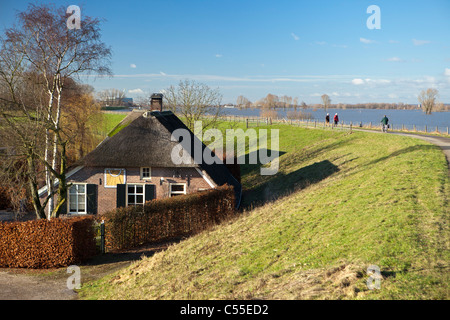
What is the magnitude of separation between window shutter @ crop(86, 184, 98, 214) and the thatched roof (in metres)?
1.26

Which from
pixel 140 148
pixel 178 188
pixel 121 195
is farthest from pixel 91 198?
pixel 178 188

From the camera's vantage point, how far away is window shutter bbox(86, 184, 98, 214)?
21.9 metres

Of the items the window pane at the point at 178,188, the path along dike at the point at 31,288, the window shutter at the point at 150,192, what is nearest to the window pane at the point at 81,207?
the window shutter at the point at 150,192

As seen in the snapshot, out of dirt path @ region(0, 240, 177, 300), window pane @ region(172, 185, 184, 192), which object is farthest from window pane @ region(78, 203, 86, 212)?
dirt path @ region(0, 240, 177, 300)

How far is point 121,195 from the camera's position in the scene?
21953 millimetres

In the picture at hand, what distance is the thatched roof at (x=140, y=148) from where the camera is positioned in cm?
2167

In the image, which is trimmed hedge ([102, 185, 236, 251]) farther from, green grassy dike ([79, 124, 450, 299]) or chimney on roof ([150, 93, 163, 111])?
chimney on roof ([150, 93, 163, 111])

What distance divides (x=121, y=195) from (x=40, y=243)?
787 cm

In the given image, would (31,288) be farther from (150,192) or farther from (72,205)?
(72,205)

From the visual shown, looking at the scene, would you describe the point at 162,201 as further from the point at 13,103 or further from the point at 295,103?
the point at 295,103

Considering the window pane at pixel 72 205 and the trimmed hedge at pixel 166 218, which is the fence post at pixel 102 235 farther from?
the window pane at pixel 72 205

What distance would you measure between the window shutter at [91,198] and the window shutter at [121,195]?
4.17ft
